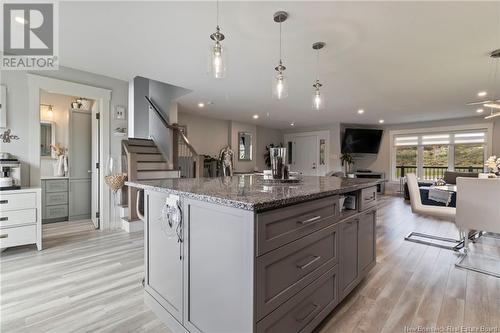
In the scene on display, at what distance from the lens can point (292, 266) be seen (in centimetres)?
130

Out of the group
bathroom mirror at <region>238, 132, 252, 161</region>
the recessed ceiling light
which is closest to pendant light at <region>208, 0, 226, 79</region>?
the recessed ceiling light

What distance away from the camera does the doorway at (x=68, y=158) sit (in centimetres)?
428

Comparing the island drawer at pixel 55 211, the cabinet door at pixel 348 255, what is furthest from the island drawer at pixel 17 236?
the cabinet door at pixel 348 255

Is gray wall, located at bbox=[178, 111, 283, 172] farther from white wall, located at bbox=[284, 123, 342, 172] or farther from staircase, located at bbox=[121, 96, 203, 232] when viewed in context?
white wall, located at bbox=[284, 123, 342, 172]

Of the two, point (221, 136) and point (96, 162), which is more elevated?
point (221, 136)

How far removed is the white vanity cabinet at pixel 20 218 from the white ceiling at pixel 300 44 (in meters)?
1.89

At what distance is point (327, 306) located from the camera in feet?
5.37

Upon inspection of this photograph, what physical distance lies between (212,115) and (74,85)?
12.7 ft

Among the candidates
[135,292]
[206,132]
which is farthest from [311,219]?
[206,132]

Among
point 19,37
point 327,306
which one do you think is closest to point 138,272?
point 327,306

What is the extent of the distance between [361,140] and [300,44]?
6722 mm

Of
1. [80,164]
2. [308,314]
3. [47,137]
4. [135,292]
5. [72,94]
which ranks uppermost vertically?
[72,94]

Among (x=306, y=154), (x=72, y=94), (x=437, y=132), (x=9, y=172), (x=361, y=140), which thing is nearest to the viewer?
(x=9, y=172)

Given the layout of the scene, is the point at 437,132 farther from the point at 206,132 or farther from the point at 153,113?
the point at 153,113
